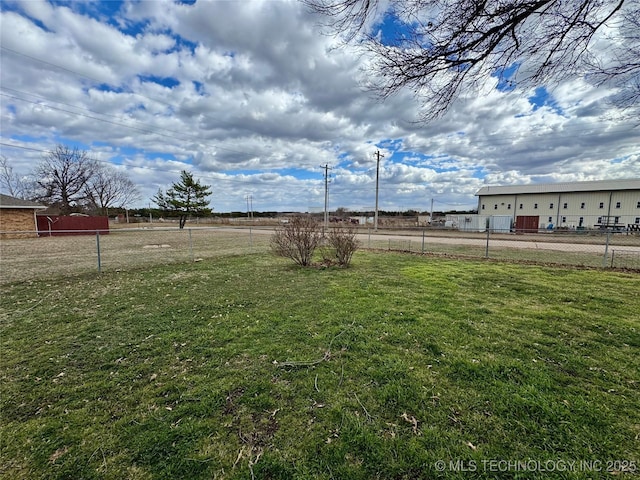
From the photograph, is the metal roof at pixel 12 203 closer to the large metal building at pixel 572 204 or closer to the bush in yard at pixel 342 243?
the bush in yard at pixel 342 243

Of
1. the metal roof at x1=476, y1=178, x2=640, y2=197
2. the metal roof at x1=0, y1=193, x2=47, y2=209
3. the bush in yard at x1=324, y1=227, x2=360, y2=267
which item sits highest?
the metal roof at x1=476, y1=178, x2=640, y2=197

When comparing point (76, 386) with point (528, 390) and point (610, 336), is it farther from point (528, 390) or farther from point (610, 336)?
point (610, 336)

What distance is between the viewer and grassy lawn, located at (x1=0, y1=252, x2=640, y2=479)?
6.24 feet

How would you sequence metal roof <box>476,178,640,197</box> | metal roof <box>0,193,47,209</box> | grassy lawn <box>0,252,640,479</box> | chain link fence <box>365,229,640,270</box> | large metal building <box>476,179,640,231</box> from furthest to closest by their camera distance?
metal roof <box>476,178,640,197</box> < large metal building <box>476,179,640,231</box> < metal roof <box>0,193,47,209</box> < chain link fence <box>365,229,640,270</box> < grassy lawn <box>0,252,640,479</box>

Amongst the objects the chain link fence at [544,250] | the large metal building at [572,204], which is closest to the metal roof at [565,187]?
the large metal building at [572,204]

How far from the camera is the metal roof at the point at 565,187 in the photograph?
35344 millimetres

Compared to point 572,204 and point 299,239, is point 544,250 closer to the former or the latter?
point 299,239

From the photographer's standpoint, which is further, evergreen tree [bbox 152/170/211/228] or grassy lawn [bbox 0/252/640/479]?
evergreen tree [bbox 152/170/211/228]

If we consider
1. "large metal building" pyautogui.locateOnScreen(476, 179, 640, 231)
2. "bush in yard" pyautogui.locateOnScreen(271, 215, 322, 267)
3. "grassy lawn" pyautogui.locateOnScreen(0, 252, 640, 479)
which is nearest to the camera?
"grassy lawn" pyautogui.locateOnScreen(0, 252, 640, 479)

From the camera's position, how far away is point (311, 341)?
3.68m

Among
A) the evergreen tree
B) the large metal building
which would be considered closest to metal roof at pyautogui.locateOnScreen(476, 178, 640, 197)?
the large metal building

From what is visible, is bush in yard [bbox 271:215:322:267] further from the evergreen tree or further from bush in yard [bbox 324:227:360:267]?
the evergreen tree

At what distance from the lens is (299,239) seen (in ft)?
28.9

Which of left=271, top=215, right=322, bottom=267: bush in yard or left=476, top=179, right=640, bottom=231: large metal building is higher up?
left=476, top=179, right=640, bottom=231: large metal building
